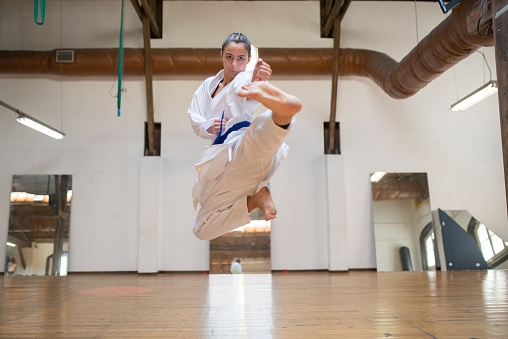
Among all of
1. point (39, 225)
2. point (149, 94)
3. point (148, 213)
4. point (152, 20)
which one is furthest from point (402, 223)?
point (39, 225)

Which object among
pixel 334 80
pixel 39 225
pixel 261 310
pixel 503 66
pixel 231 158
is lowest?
pixel 261 310

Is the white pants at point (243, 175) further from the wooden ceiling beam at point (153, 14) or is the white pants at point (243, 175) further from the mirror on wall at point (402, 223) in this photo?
the mirror on wall at point (402, 223)

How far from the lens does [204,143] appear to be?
927 centimetres

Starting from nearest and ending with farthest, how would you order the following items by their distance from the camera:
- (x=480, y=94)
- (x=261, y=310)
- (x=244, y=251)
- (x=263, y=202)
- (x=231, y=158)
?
1. (x=231, y=158)
2. (x=263, y=202)
3. (x=261, y=310)
4. (x=480, y=94)
5. (x=244, y=251)

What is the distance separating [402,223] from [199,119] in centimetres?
655

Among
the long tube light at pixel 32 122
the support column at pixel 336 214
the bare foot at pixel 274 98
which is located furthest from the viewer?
the support column at pixel 336 214

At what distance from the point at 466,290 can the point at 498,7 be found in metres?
3.34

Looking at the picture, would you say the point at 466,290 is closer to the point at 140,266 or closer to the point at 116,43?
the point at 140,266

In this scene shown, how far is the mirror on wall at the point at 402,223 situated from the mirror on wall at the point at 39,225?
6.15m

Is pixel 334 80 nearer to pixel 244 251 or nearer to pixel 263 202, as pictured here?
pixel 244 251

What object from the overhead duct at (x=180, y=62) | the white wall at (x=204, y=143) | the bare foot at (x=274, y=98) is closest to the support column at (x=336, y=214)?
the white wall at (x=204, y=143)

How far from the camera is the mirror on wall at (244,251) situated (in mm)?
8734

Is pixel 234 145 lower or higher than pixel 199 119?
lower

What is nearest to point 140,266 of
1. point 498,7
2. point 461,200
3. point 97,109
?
point 97,109
